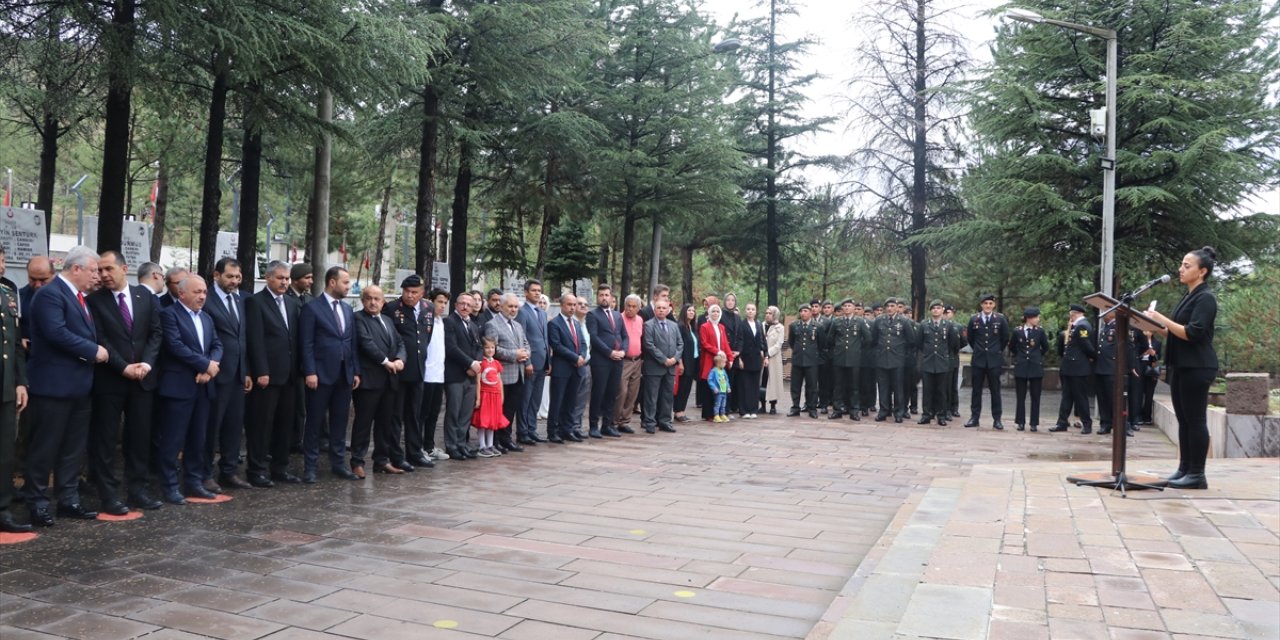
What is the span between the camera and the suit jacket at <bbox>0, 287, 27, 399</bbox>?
5.79 metres

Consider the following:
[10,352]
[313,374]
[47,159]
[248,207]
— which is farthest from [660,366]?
[47,159]

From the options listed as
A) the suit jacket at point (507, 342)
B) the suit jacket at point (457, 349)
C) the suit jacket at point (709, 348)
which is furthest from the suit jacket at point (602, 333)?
the suit jacket at point (709, 348)

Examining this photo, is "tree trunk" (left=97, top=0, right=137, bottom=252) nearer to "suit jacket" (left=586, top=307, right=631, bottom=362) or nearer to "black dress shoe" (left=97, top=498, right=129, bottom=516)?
"black dress shoe" (left=97, top=498, right=129, bottom=516)

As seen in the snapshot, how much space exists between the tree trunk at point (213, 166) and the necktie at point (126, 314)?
11.0ft

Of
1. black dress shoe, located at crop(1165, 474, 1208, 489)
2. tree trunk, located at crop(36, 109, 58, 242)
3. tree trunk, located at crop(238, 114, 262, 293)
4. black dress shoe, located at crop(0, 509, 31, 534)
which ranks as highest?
tree trunk, located at crop(36, 109, 58, 242)

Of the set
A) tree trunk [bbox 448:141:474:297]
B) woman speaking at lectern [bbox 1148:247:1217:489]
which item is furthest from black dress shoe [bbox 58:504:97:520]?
tree trunk [bbox 448:141:474:297]

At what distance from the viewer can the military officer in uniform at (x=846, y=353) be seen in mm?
15195

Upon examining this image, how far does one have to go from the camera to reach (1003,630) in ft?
12.0

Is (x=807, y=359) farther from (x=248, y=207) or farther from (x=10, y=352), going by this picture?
(x=10, y=352)

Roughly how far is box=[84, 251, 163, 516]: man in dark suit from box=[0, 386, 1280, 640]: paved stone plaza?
0.42m

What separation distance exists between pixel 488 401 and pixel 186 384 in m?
3.22

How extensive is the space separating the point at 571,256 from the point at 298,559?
908 inches

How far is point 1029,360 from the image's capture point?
13.9 m

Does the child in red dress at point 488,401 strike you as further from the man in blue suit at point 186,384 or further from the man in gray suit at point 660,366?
the man in gray suit at point 660,366
